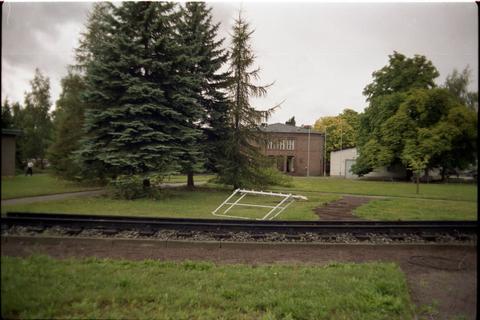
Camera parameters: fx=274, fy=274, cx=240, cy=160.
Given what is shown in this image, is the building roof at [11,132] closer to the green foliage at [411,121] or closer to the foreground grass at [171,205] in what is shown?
the foreground grass at [171,205]

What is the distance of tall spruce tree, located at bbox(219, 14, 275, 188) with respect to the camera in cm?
232

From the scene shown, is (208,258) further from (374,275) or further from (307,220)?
(374,275)

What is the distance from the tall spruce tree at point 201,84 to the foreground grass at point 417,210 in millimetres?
1723

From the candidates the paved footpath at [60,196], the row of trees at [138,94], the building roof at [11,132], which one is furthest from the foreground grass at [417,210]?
the building roof at [11,132]

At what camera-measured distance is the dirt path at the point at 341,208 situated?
2830 millimetres

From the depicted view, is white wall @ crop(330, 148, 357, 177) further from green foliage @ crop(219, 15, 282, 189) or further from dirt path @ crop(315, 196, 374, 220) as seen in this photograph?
green foliage @ crop(219, 15, 282, 189)

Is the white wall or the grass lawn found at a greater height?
the white wall

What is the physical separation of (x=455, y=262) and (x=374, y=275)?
1.10 meters

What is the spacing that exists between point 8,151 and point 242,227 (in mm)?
2340

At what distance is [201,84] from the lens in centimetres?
209

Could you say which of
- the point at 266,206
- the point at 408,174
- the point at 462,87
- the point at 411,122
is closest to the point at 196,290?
the point at 266,206

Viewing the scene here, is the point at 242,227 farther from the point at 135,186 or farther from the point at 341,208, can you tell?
the point at 135,186

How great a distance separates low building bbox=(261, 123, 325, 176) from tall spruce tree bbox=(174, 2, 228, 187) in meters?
0.53

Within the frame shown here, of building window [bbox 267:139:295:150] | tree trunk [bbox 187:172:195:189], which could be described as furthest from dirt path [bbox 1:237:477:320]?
building window [bbox 267:139:295:150]
